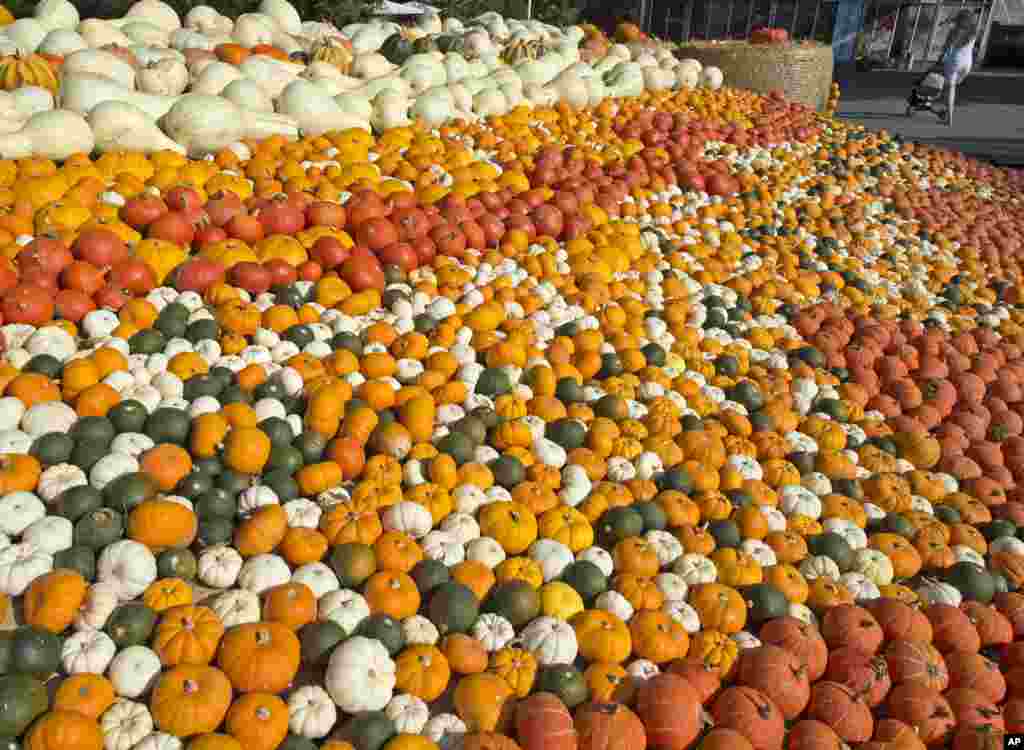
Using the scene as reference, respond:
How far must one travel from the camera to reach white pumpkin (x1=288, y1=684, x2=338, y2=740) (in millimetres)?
2387

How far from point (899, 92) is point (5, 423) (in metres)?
26.2

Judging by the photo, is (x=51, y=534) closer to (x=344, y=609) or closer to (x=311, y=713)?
(x=344, y=609)

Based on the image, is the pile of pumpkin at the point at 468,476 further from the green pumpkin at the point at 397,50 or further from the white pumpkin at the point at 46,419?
the green pumpkin at the point at 397,50

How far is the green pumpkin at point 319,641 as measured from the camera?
2.58 metres

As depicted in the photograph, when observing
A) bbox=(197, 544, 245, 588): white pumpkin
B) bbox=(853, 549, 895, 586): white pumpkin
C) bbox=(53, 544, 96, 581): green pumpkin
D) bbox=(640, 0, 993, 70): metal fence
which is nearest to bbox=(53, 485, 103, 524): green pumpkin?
bbox=(53, 544, 96, 581): green pumpkin

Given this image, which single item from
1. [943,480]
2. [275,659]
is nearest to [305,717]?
[275,659]

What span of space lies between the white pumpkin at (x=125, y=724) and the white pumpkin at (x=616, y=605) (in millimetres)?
1655

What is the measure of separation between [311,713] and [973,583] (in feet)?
9.68

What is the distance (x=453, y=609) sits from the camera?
2.76m

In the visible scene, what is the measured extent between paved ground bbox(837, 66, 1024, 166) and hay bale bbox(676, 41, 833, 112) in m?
3.68

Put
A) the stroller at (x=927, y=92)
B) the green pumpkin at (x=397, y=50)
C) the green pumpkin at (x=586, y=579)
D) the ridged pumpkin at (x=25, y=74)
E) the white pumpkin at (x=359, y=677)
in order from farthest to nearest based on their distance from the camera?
the stroller at (x=927, y=92), the green pumpkin at (x=397, y=50), the ridged pumpkin at (x=25, y=74), the green pumpkin at (x=586, y=579), the white pumpkin at (x=359, y=677)

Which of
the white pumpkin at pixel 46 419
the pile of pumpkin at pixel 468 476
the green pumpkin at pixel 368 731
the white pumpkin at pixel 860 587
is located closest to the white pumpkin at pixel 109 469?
the pile of pumpkin at pixel 468 476

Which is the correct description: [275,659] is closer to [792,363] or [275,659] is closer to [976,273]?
[792,363]

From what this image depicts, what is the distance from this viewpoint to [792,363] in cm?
493
